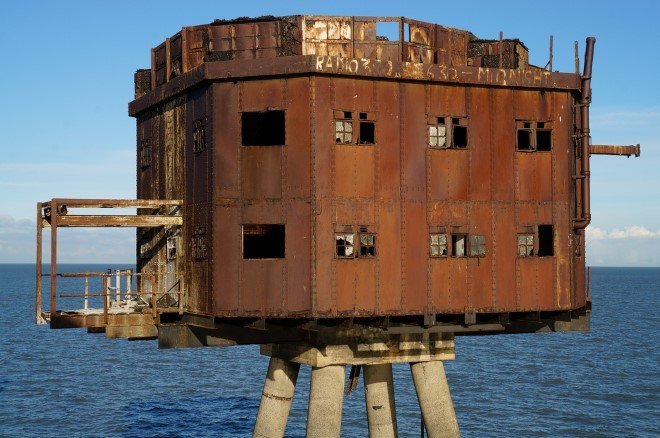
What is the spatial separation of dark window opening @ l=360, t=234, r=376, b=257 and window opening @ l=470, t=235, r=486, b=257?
2898 mm

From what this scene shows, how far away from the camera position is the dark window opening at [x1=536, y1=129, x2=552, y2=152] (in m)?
26.3

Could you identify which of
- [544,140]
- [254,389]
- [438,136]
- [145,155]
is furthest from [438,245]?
[254,389]

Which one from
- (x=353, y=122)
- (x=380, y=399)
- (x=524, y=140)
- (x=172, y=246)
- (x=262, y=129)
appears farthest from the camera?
(x=262, y=129)

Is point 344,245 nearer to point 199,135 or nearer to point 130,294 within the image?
point 199,135

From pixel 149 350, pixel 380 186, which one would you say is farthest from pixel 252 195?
pixel 149 350

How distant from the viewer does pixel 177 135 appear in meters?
27.2

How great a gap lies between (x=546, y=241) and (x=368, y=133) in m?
6.38

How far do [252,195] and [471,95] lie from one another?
261 inches

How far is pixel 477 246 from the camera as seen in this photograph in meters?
25.3

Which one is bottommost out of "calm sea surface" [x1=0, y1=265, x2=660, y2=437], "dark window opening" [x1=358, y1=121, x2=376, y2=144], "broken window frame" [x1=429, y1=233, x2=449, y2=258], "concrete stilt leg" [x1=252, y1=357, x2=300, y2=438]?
"calm sea surface" [x1=0, y1=265, x2=660, y2=437]

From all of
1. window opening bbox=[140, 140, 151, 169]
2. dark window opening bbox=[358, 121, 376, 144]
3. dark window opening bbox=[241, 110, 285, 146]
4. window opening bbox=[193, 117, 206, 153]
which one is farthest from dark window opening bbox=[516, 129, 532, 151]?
window opening bbox=[140, 140, 151, 169]

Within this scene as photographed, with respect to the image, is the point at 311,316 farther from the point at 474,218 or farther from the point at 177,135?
the point at 177,135

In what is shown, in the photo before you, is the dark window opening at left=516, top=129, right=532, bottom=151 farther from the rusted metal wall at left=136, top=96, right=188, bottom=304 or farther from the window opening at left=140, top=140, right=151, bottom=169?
the window opening at left=140, top=140, right=151, bottom=169

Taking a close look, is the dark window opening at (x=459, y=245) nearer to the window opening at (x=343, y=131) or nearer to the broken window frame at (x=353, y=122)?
the broken window frame at (x=353, y=122)
